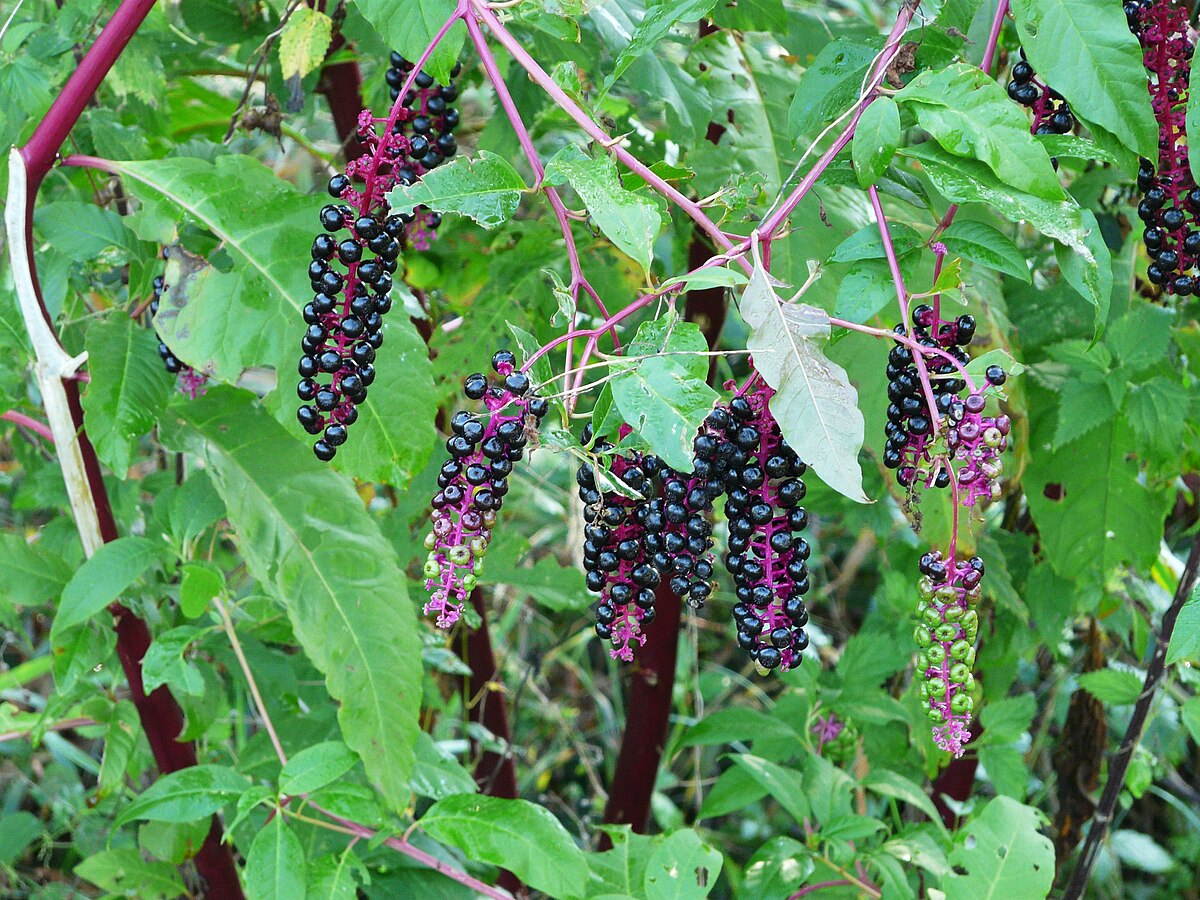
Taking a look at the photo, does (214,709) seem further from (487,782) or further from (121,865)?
(487,782)

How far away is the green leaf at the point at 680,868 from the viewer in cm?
120

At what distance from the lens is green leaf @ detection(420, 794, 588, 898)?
128 centimetres

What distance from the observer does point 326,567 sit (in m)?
1.42

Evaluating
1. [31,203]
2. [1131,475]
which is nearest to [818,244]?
[1131,475]

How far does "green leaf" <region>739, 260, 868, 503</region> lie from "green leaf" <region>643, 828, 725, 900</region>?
0.63 metres

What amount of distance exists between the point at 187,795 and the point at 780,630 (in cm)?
85

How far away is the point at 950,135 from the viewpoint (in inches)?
34.0

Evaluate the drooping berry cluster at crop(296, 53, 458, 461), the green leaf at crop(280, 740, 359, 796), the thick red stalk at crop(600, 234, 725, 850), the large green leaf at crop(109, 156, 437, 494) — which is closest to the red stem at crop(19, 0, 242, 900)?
the large green leaf at crop(109, 156, 437, 494)

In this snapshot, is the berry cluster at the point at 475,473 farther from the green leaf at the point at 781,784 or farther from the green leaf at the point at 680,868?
the green leaf at the point at 781,784

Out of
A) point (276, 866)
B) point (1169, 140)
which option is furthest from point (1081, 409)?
point (276, 866)

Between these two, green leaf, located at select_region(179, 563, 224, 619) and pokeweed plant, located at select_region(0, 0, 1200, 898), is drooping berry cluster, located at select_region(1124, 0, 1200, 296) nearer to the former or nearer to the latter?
pokeweed plant, located at select_region(0, 0, 1200, 898)

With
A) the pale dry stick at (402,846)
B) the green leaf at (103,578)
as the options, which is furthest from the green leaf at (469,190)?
the pale dry stick at (402,846)

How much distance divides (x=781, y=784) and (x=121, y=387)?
1062 millimetres

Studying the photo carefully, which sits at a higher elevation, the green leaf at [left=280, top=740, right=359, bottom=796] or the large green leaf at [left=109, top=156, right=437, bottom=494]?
the large green leaf at [left=109, top=156, right=437, bottom=494]
